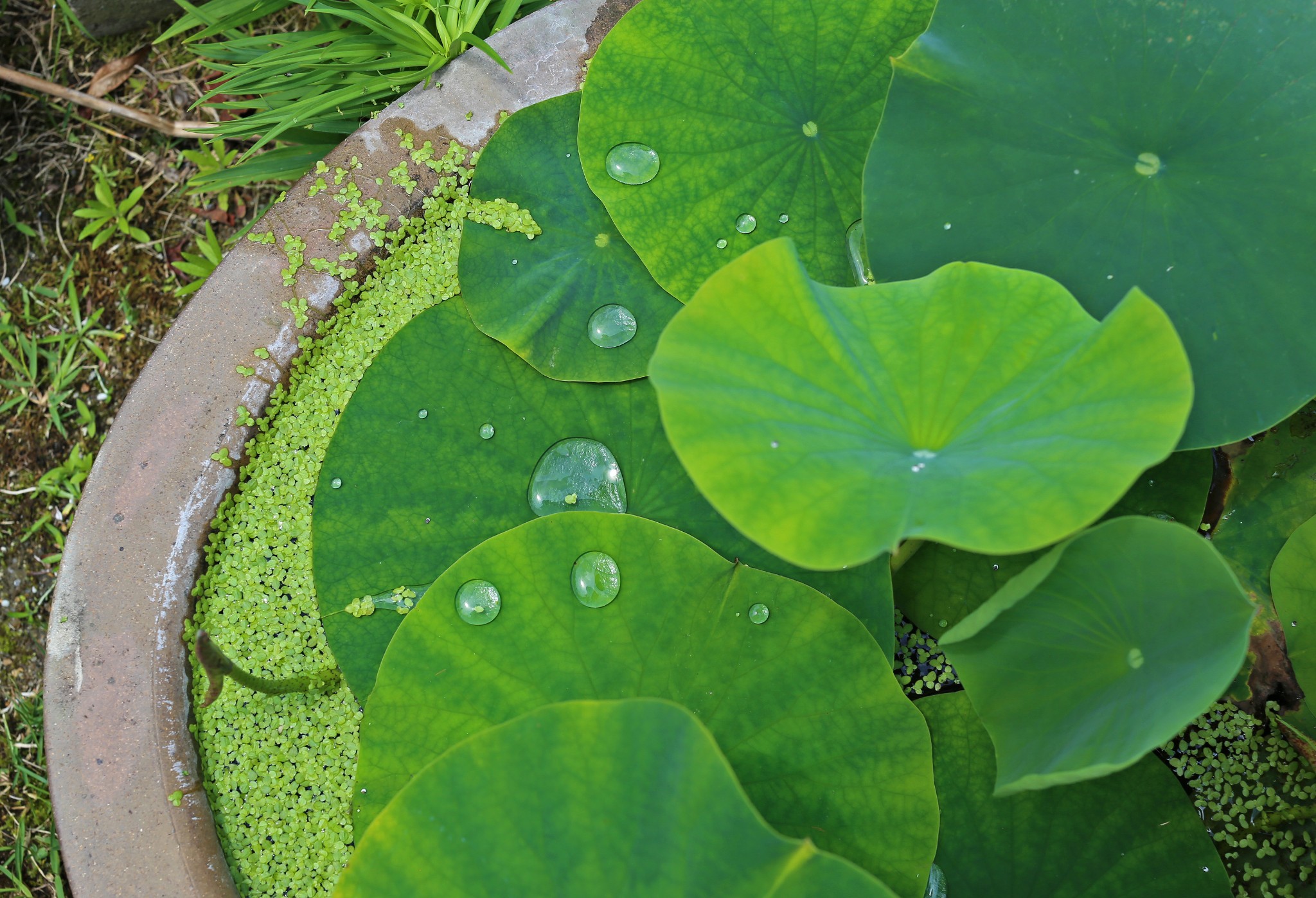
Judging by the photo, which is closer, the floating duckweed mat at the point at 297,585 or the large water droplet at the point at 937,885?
the large water droplet at the point at 937,885

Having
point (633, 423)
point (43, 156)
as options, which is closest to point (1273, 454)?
point (633, 423)

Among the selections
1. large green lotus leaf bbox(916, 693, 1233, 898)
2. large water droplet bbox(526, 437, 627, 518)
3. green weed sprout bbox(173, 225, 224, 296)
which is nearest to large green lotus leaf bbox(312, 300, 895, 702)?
large water droplet bbox(526, 437, 627, 518)

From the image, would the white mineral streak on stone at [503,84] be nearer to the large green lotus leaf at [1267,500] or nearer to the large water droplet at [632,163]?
the large water droplet at [632,163]

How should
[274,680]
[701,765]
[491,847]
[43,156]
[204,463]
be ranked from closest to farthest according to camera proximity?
[701,765], [491,847], [274,680], [204,463], [43,156]

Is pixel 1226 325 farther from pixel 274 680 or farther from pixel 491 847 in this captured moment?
pixel 274 680

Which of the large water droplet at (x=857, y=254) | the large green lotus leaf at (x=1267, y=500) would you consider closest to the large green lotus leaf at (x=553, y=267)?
the large water droplet at (x=857, y=254)
